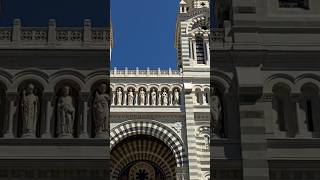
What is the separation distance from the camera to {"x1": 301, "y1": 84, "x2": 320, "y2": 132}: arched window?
277 inches

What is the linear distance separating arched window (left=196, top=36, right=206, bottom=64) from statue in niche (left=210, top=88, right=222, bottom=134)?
1698cm

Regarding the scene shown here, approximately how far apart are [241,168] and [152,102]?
16655 mm

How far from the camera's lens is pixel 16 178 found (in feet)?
22.3

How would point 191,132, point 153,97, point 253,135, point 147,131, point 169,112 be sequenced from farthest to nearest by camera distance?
point 153,97 < point 169,112 < point 147,131 < point 191,132 < point 253,135

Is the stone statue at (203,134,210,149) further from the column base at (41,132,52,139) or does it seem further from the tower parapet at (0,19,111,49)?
the column base at (41,132,52,139)

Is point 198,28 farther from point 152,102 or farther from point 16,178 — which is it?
point 16,178

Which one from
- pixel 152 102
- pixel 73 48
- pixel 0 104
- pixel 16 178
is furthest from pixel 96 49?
pixel 152 102

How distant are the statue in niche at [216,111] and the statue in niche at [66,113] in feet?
5.19

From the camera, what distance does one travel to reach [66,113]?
7.09 metres

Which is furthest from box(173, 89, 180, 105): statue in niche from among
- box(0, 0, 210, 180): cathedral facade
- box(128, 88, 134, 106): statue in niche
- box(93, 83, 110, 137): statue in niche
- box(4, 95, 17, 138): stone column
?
box(4, 95, 17, 138): stone column

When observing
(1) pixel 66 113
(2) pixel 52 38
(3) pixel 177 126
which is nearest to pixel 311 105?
(1) pixel 66 113

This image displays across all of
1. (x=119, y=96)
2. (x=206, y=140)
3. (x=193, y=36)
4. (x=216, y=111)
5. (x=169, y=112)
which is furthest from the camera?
(x=193, y=36)

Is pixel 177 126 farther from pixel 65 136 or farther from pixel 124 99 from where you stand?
pixel 65 136

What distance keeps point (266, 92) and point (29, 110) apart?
2.67 m
